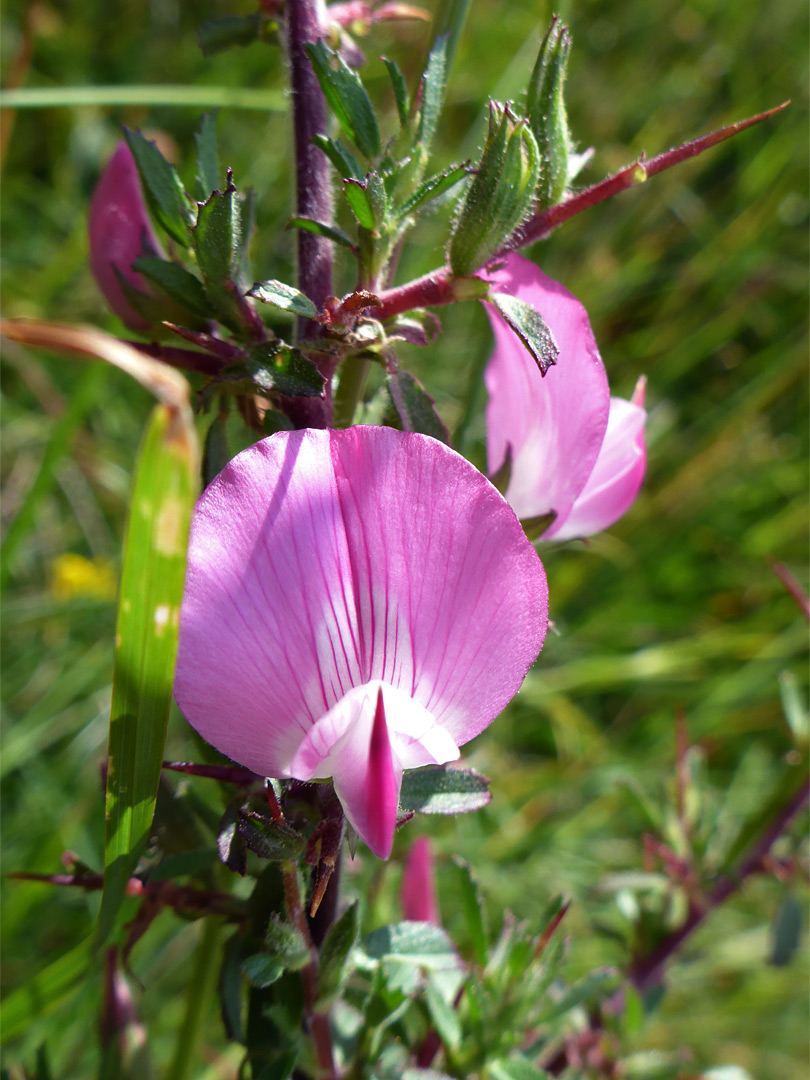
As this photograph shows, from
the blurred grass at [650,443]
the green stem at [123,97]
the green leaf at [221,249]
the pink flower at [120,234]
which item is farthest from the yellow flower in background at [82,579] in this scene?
the green leaf at [221,249]

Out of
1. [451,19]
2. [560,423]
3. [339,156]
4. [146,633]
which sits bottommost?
[146,633]

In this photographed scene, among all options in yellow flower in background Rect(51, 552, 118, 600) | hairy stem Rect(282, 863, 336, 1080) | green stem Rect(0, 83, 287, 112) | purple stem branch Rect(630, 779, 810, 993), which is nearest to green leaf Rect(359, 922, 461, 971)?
hairy stem Rect(282, 863, 336, 1080)

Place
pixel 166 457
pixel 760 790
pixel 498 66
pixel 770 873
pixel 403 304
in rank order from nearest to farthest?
pixel 166 457 < pixel 403 304 < pixel 770 873 < pixel 760 790 < pixel 498 66

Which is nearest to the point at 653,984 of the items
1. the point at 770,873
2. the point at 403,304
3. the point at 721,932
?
the point at 770,873

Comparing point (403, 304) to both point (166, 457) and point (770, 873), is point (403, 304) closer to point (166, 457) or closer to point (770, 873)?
point (166, 457)

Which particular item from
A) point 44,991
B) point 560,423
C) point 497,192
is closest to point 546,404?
point 560,423

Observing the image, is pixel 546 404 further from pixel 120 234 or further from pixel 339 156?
pixel 120 234

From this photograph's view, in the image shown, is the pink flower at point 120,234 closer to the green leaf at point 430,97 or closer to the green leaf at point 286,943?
the green leaf at point 430,97

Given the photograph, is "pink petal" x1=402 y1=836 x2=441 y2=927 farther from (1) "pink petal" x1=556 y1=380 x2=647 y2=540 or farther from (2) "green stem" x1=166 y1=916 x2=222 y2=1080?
(1) "pink petal" x1=556 y1=380 x2=647 y2=540
